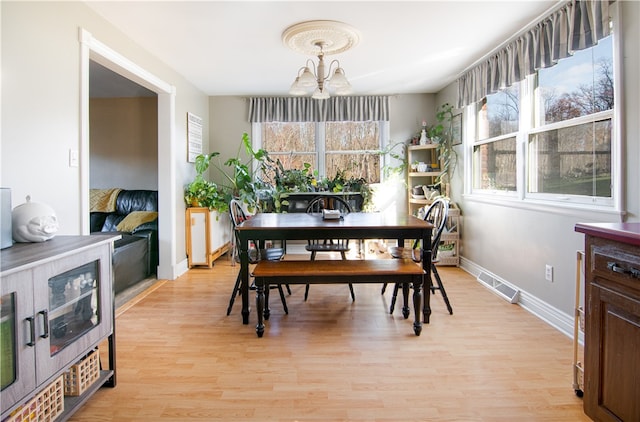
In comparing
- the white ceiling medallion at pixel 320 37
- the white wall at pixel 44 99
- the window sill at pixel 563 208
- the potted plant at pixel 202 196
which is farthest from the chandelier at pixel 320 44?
the potted plant at pixel 202 196

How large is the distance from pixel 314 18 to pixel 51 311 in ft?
8.30

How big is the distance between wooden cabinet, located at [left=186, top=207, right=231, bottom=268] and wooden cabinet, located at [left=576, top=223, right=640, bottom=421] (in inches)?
150

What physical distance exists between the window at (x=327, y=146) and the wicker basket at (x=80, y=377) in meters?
4.03

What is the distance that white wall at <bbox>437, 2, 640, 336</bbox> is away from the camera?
2.03 meters

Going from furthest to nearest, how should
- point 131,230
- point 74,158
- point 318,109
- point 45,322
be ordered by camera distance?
point 318,109, point 131,230, point 74,158, point 45,322

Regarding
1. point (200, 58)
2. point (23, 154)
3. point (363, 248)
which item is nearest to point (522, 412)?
point (23, 154)

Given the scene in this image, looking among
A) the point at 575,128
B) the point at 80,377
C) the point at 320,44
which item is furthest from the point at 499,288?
the point at 80,377

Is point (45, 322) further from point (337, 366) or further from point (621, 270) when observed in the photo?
point (621, 270)

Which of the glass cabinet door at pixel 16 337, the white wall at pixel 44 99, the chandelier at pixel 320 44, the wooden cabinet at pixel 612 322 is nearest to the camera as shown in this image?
the glass cabinet door at pixel 16 337

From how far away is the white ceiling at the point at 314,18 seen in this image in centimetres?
261

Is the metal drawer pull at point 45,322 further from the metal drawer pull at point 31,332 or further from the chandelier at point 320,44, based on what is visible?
the chandelier at point 320,44

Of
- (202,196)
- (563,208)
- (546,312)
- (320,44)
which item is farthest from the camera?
(202,196)

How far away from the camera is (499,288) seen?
341cm

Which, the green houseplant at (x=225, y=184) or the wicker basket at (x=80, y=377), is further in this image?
the green houseplant at (x=225, y=184)
